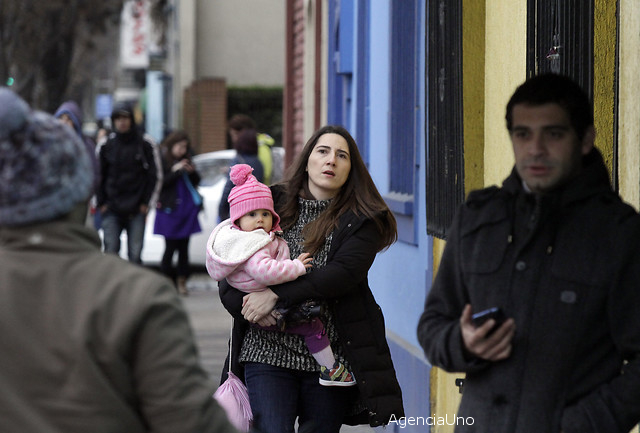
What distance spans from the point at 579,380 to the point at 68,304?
1.41 m

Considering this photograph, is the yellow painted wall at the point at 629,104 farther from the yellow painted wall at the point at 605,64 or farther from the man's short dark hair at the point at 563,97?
the man's short dark hair at the point at 563,97

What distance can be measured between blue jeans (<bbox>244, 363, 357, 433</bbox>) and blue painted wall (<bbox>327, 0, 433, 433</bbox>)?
178 centimetres

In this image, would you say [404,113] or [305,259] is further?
[404,113]

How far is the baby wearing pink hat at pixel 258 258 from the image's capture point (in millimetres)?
4871

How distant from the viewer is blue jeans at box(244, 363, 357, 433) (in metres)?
4.95

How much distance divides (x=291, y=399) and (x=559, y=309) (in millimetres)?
2057

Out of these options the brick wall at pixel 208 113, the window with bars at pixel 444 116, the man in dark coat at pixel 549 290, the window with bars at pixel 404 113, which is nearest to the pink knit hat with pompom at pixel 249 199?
the window with bars at pixel 444 116

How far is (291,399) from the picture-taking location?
5.00m

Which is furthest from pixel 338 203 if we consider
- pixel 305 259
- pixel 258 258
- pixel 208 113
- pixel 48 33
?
pixel 48 33

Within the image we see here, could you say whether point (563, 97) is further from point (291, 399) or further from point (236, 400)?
point (236, 400)

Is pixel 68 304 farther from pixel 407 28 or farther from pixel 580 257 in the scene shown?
pixel 407 28

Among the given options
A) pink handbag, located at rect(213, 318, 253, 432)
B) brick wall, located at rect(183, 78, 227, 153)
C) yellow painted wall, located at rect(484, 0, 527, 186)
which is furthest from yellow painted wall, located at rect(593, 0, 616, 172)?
brick wall, located at rect(183, 78, 227, 153)

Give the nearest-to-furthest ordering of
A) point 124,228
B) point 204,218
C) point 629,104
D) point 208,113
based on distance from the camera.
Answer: point 629,104 → point 124,228 → point 204,218 → point 208,113

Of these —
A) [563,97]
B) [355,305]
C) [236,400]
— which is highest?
[563,97]
